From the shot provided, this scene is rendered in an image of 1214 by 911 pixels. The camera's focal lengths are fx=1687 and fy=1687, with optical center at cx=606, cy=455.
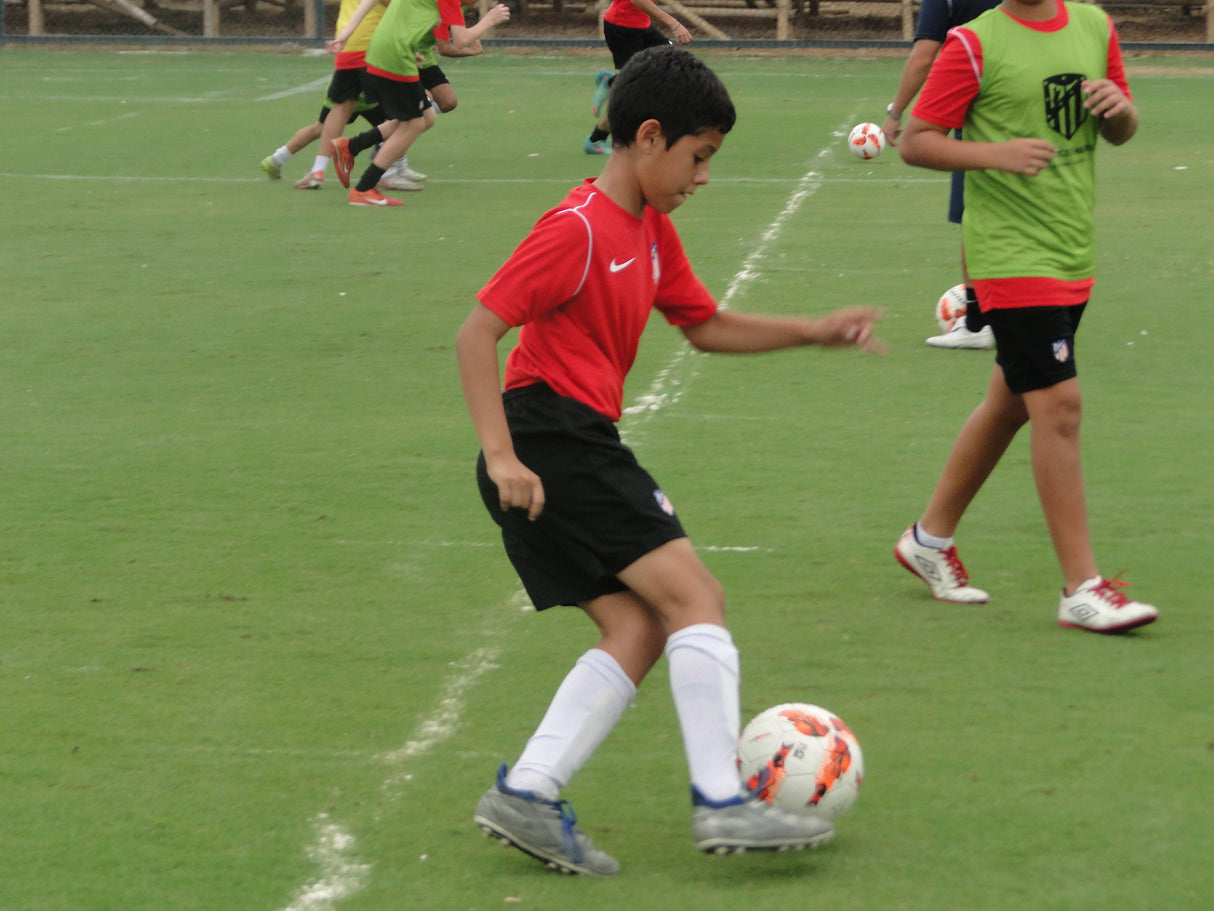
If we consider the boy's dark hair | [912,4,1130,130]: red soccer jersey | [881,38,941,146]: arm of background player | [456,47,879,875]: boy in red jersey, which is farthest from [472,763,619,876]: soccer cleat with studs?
[881,38,941,146]: arm of background player

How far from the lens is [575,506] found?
3320 mm

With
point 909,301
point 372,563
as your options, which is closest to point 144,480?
point 372,563

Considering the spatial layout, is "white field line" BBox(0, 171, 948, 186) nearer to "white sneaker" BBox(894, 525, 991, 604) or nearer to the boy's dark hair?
"white sneaker" BBox(894, 525, 991, 604)

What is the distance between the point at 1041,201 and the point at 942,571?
1.08 m

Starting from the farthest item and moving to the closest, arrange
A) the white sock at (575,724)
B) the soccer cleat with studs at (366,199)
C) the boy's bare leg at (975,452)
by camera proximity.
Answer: the soccer cleat with studs at (366,199), the boy's bare leg at (975,452), the white sock at (575,724)

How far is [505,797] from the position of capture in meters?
3.29

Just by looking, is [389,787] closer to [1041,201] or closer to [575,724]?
[575,724]

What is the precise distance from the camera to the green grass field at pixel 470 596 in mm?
3420

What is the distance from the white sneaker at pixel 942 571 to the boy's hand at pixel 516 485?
1.94 meters

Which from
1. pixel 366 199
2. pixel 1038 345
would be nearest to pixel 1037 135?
pixel 1038 345

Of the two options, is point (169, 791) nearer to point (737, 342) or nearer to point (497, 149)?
point (737, 342)

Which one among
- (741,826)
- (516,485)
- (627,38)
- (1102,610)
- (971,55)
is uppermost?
(971,55)

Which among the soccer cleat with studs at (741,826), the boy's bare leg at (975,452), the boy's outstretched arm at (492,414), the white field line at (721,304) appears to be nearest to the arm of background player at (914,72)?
the white field line at (721,304)

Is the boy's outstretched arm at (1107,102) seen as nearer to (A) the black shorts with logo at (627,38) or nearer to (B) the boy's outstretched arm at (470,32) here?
(B) the boy's outstretched arm at (470,32)
